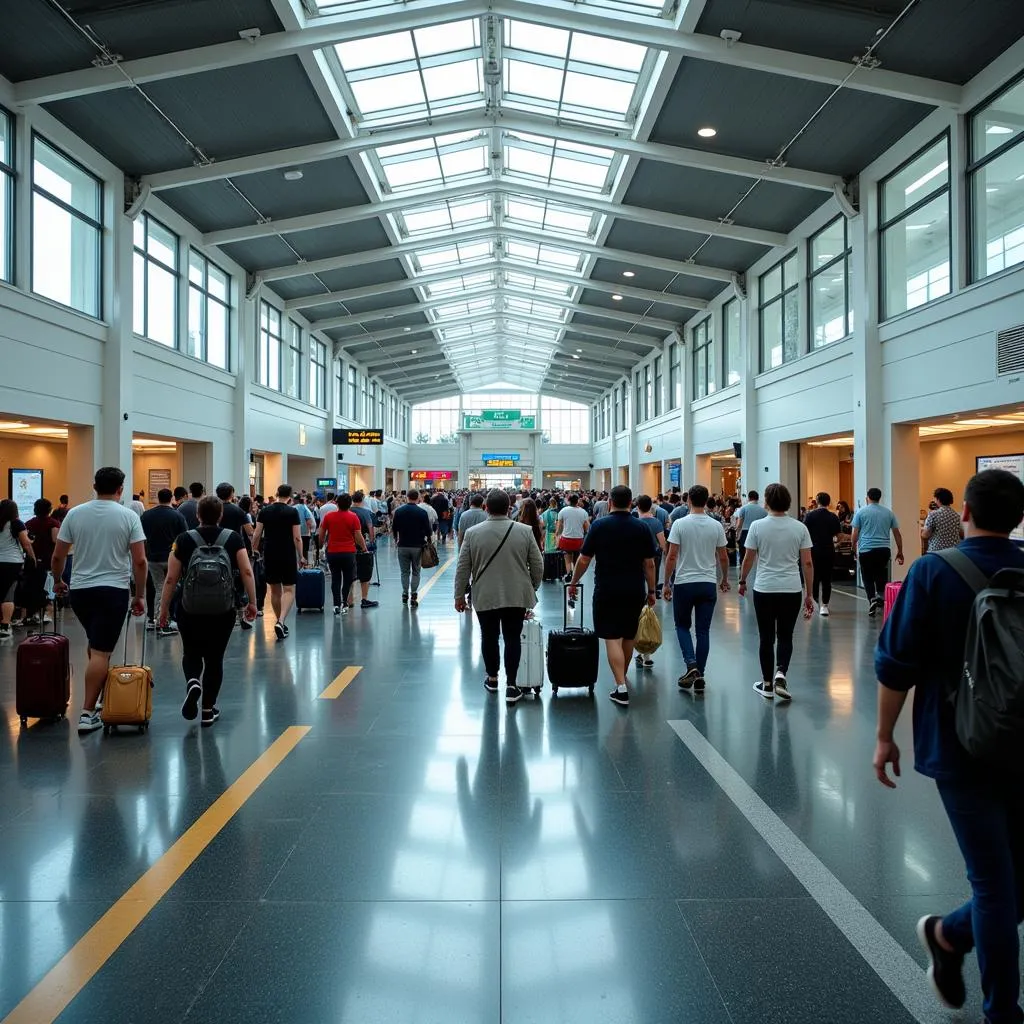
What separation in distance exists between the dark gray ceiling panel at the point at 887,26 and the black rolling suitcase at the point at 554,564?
325 inches

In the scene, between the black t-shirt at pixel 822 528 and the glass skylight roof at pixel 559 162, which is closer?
the black t-shirt at pixel 822 528

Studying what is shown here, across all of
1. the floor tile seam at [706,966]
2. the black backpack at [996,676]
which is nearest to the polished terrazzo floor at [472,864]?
the floor tile seam at [706,966]

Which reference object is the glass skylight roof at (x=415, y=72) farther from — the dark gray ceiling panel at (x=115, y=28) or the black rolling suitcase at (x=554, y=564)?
the black rolling suitcase at (x=554, y=564)

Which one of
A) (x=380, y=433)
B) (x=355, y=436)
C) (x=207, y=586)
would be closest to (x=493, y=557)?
(x=207, y=586)

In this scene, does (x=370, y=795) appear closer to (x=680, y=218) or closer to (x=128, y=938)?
(x=128, y=938)

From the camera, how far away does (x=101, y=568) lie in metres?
5.68

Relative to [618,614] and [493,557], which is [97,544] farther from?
[618,614]

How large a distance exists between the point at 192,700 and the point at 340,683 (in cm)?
164

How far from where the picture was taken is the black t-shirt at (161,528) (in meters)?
9.68

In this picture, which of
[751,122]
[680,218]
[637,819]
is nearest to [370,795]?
[637,819]

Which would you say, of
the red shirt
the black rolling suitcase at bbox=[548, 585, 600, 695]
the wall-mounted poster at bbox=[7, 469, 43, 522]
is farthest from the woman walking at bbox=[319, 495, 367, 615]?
the wall-mounted poster at bbox=[7, 469, 43, 522]

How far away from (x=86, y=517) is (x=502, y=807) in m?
3.62

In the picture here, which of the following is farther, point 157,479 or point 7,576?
point 157,479

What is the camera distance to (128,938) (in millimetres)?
3004
